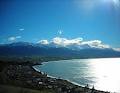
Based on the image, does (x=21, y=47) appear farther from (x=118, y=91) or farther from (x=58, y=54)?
(x=118, y=91)

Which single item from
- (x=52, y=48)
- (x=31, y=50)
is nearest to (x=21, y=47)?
(x=31, y=50)

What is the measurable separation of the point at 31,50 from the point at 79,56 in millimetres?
16125

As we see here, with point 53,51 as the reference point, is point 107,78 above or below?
below

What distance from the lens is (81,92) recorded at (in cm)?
1198

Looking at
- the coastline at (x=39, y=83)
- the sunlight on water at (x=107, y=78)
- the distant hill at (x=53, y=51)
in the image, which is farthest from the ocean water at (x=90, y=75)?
the distant hill at (x=53, y=51)

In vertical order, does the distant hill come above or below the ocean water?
above

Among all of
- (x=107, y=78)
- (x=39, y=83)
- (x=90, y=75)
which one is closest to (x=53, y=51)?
(x=90, y=75)

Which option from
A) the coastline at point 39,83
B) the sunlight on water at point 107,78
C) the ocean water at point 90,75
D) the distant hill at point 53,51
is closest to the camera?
the coastline at point 39,83

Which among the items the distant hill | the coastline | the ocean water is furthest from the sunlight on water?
the distant hill

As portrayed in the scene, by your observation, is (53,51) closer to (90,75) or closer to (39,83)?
(90,75)

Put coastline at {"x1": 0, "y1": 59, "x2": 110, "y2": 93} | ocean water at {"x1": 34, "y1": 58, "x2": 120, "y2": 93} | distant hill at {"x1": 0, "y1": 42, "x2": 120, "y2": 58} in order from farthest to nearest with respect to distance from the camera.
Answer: distant hill at {"x1": 0, "y1": 42, "x2": 120, "y2": 58}, ocean water at {"x1": 34, "y1": 58, "x2": 120, "y2": 93}, coastline at {"x1": 0, "y1": 59, "x2": 110, "y2": 93}

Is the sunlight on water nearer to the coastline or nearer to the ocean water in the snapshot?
the ocean water

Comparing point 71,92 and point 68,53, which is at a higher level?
point 68,53

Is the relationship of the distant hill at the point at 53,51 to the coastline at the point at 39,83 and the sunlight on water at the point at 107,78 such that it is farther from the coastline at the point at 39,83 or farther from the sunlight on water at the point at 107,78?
the coastline at the point at 39,83
